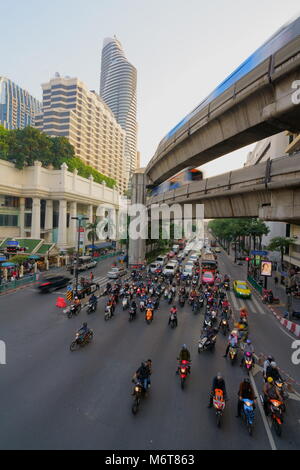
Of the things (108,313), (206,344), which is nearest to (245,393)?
(206,344)

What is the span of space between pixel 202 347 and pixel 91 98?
10405cm

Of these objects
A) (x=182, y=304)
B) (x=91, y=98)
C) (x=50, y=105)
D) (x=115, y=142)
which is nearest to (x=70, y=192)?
(x=182, y=304)

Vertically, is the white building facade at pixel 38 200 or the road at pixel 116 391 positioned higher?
the white building facade at pixel 38 200

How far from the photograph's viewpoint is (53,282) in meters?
21.6

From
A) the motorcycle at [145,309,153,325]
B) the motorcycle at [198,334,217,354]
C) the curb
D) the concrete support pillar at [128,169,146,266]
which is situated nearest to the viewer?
the motorcycle at [198,334,217,354]

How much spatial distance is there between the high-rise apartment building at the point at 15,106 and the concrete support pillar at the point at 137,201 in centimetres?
13824

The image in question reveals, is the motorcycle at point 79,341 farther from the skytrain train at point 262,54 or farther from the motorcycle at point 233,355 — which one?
the skytrain train at point 262,54

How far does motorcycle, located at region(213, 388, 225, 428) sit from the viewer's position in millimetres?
6484

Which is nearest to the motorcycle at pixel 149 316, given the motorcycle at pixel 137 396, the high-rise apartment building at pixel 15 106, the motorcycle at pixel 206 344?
the motorcycle at pixel 206 344

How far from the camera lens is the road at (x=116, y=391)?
19.6ft

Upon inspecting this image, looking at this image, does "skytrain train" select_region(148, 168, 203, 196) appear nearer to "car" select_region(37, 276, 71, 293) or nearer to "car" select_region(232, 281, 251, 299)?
"car" select_region(232, 281, 251, 299)

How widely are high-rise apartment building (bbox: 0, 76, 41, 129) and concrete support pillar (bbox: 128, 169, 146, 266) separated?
138236 mm

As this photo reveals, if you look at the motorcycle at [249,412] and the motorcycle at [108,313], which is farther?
the motorcycle at [108,313]

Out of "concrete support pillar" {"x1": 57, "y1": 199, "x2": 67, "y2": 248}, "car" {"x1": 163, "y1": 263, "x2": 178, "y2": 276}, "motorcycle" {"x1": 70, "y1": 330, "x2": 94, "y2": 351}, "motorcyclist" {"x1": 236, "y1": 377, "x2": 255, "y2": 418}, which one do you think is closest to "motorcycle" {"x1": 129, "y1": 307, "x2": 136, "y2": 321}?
"motorcycle" {"x1": 70, "y1": 330, "x2": 94, "y2": 351}
